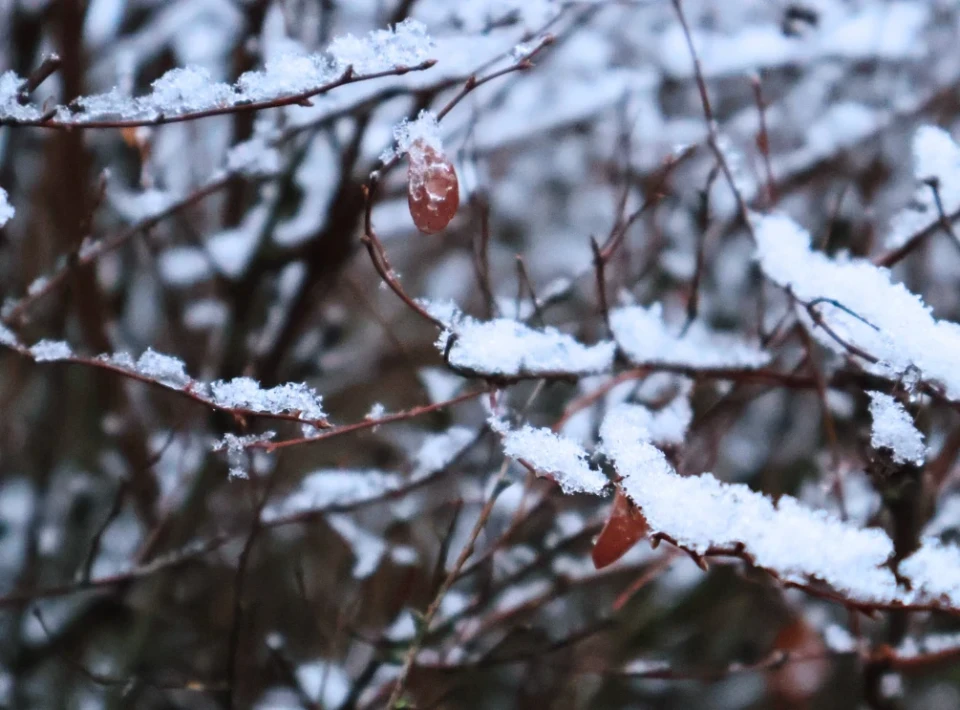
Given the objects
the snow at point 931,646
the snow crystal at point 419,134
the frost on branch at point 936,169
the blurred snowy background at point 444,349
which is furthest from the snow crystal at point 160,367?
the snow at point 931,646

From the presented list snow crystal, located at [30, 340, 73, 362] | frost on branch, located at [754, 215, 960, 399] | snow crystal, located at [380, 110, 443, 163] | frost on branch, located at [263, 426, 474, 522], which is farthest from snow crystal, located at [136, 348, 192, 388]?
frost on branch, located at [754, 215, 960, 399]

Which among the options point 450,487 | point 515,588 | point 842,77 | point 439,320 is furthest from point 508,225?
point 439,320

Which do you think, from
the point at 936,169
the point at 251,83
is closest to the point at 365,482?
the point at 251,83

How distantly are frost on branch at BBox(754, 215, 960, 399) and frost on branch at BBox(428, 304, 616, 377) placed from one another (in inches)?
14.0

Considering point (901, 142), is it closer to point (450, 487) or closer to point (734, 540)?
point (450, 487)

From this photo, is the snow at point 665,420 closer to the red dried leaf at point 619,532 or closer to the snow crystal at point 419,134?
the red dried leaf at point 619,532

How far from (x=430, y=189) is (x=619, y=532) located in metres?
0.51

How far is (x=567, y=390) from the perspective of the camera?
2602 mm

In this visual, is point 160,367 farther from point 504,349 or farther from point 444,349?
point 504,349

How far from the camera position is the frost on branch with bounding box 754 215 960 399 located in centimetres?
110

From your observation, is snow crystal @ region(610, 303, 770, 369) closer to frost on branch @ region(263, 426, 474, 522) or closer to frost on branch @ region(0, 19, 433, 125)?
frost on branch @ region(263, 426, 474, 522)

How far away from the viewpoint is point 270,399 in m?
1.12

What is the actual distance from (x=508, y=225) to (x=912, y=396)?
324 centimetres

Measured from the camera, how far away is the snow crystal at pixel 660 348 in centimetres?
148
